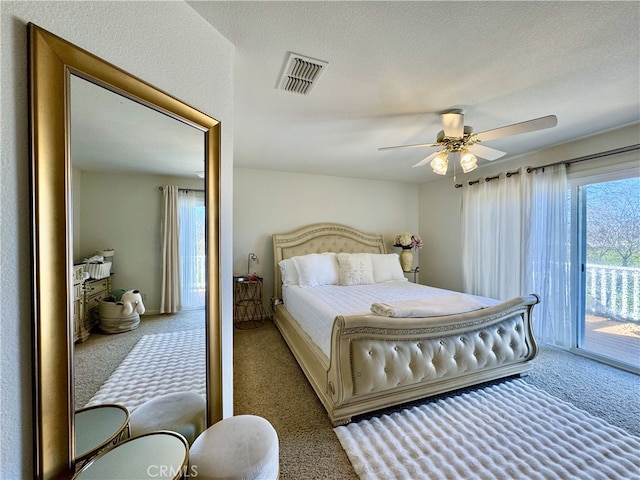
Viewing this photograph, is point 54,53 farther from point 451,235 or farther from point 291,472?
point 451,235

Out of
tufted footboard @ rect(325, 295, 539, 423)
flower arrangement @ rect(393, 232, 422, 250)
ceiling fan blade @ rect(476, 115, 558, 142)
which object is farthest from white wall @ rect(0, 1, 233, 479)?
flower arrangement @ rect(393, 232, 422, 250)

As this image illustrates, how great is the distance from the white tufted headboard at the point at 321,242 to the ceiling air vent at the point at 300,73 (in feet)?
7.99

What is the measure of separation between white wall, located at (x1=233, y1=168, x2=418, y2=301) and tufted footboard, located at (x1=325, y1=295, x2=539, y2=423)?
252 centimetres

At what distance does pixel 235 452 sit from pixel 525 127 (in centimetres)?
251

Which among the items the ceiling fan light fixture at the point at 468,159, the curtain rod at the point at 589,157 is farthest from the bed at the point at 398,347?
the curtain rod at the point at 589,157

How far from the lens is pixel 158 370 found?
1.09 m

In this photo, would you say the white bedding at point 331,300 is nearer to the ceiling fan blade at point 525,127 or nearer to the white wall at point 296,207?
the white wall at point 296,207

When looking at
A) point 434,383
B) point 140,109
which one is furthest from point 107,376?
point 434,383

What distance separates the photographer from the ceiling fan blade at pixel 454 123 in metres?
1.96

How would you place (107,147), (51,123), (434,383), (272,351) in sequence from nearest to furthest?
(51,123) → (107,147) → (434,383) → (272,351)

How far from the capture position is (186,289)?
3.74 feet

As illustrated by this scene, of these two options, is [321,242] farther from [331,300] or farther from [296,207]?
[331,300]

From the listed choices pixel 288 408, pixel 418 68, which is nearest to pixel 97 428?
pixel 288 408

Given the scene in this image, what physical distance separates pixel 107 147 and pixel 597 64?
2.56 m
